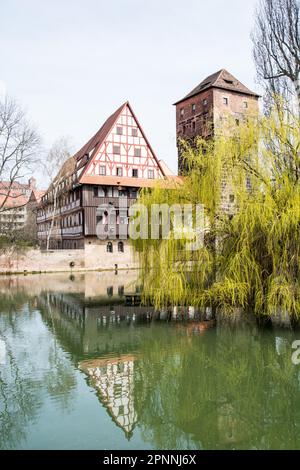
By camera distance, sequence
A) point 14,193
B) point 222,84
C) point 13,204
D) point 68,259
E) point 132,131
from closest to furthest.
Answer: point 68,259 → point 132,131 → point 222,84 → point 14,193 → point 13,204

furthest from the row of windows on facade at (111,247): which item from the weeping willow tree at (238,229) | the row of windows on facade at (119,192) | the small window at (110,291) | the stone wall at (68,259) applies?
the weeping willow tree at (238,229)

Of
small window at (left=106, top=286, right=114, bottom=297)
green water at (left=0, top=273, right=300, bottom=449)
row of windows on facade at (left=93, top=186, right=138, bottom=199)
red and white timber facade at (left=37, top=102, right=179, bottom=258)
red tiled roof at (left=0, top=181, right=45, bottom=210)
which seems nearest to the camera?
green water at (left=0, top=273, right=300, bottom=449)

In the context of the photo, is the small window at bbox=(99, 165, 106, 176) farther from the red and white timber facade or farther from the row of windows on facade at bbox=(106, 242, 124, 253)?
the row of windows on facade at bbox=(106, 242, 124, 253)

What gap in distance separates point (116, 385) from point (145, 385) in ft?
1.57

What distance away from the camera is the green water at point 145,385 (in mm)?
5473

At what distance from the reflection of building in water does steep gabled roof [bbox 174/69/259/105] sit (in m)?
29.4

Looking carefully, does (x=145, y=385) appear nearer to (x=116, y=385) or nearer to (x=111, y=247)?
(x=116, y=385)

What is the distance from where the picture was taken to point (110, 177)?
108 ft

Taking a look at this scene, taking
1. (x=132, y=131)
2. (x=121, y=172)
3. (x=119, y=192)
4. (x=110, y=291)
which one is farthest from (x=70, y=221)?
(x=110, y=291)

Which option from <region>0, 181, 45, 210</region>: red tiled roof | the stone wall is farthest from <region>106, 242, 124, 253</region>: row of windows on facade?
<region>0, 181, 45, 210</region>: red tiled roof

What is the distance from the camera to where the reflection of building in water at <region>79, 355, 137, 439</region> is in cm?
604

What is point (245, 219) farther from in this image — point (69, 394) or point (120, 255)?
point (120, 255)
